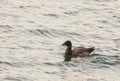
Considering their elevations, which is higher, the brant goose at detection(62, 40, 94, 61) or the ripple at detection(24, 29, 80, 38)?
the ripple at detection(24, 29, 80, 38)

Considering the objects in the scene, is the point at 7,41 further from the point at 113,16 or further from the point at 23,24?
the point at 113,16

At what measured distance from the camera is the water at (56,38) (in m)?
20.5

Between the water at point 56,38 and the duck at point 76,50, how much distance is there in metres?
0.33

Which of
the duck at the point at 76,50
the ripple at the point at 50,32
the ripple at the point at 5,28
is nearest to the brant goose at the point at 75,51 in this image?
the duck at the point at 76,50

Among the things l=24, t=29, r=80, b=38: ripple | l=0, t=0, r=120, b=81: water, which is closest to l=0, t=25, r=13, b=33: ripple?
l=0, t=0, r=120, b=81: water

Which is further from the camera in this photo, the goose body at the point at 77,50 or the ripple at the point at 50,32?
the ripple at the point at 50,32

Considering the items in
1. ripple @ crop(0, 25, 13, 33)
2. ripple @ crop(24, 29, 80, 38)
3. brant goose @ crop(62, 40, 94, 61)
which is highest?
ripple @ crop(0, 25, 13, 33)

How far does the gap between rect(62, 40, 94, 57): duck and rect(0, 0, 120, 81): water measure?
33 cm

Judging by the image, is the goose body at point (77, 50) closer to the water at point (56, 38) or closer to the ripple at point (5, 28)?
the water at point (56, 38)

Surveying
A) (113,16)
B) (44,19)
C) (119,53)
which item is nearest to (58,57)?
(119,53)

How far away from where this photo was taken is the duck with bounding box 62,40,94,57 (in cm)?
2348

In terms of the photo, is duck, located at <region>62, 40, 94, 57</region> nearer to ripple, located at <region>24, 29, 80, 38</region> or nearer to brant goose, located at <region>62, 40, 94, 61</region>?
brant goose, located at <region>62, 40, 94, 61</region>

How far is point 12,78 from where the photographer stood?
63.6 ft

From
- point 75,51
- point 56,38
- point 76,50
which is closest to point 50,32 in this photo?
point 56,38
